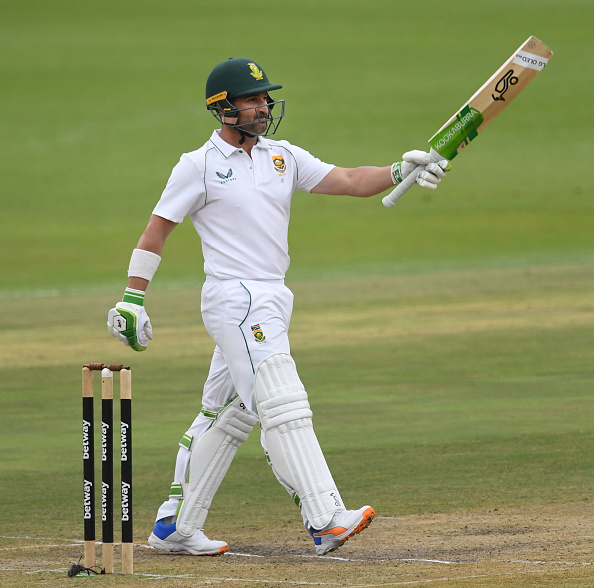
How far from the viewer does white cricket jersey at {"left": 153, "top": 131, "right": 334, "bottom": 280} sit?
5.73 m

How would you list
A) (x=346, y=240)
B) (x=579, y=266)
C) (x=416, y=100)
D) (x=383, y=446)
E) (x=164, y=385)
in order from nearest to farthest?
(x=383, y=446) < (x=164, y=385) < (x=579, y=266) < (x=346, y=240) < (x=416, y=100)

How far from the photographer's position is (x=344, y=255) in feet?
86.5

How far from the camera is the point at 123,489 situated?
5328mm

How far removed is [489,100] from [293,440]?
5.61 feet

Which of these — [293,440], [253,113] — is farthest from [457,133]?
[293,440]

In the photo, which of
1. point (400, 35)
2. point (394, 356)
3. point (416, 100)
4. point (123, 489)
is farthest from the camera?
point (400, 35)

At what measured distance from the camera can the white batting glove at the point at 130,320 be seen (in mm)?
5578

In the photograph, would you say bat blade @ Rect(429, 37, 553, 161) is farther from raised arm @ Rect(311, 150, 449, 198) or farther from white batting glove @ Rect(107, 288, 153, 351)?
white batting glove @ Rect(107, 288, 153, 351)

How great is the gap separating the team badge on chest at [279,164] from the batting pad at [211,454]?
1.01 meters

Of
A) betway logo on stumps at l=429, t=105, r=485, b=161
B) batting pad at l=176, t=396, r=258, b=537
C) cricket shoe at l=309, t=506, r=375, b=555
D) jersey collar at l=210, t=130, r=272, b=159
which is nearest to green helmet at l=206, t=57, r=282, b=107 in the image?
jersey collar at l=210, t=130, r=272, b=159

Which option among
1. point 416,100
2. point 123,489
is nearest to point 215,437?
point 123,489

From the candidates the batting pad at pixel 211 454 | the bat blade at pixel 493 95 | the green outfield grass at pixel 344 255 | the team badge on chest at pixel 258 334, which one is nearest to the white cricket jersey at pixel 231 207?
the team badge on chest at pixel 258 334

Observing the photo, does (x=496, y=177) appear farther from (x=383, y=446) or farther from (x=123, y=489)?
(x=123, y=489)

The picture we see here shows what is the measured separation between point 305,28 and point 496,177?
9380 millimetres
